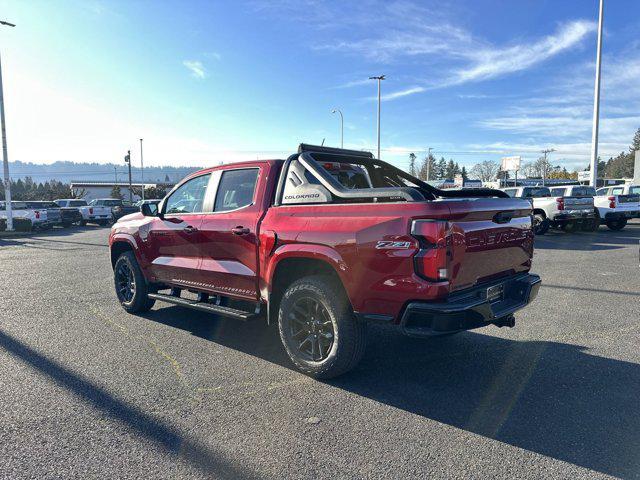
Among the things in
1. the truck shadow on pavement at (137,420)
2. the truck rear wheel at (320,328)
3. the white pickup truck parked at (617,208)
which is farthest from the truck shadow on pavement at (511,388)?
the white pickup truck parked at (617,208)

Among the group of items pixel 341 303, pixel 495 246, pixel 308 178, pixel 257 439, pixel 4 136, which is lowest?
pixel 257 439

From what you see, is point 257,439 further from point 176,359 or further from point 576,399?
point 576,399

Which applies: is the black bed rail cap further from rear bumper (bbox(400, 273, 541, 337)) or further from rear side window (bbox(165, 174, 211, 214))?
rear bumper (bbox(400, 273, 541, 337))

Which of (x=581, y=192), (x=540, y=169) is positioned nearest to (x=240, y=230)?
(x=581, y=192)

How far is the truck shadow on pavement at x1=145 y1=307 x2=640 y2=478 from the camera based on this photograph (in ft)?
9.66

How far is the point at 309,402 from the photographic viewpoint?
11.6 ft

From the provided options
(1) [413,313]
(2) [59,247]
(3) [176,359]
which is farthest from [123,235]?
(2) [59,247]

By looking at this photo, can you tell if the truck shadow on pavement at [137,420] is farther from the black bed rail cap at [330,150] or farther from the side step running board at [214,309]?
the black bed rail cap at [330,150]

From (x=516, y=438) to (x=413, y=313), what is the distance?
3.36ft

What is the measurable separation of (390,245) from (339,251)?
0.48 meters

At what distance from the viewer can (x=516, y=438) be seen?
2982 mm

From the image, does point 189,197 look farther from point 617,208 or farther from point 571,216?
point 617,208

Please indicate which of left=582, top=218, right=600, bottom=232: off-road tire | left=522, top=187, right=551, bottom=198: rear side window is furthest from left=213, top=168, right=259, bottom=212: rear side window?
left=582, top=218, right=600, bottom=232: off-road tire

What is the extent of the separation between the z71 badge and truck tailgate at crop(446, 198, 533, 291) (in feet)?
1.08
